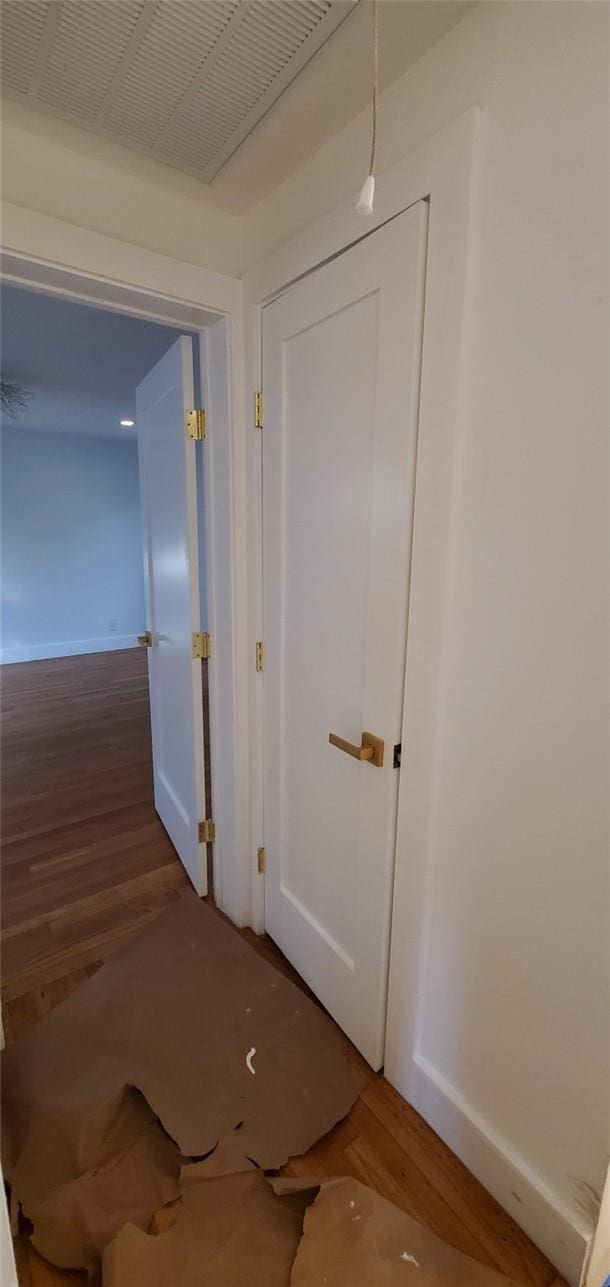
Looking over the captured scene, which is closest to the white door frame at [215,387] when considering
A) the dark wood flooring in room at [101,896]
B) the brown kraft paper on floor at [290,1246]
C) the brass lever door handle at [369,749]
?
the dark wood flooring in room at [101,896]

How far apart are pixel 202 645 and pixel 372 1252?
1.54m

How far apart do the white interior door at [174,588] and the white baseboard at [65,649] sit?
3.35 meters

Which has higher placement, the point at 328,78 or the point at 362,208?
the point at 328,78

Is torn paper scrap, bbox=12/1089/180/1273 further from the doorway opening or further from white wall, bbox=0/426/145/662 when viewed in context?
white wall, bbox=0/426/145/662

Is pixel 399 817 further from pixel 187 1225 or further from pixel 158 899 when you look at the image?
pixel 158 899

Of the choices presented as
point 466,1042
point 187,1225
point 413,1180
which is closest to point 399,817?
point 466,1042

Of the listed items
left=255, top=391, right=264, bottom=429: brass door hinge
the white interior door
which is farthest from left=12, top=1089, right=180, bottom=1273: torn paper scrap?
left=255, top=391, right=264, bottom=429: brass door hinge

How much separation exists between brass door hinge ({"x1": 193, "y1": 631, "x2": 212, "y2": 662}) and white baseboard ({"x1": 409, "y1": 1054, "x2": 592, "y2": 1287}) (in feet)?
4.29

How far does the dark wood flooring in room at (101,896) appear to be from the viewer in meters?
1.06

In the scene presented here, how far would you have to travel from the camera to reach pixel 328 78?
1005mm

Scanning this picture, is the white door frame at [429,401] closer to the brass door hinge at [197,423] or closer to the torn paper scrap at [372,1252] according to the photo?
the torn paper scrap at [372,1252]

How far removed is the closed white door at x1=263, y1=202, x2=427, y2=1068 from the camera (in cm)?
105

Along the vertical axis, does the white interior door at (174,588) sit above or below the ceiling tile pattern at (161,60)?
below

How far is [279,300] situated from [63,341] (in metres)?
1.96
